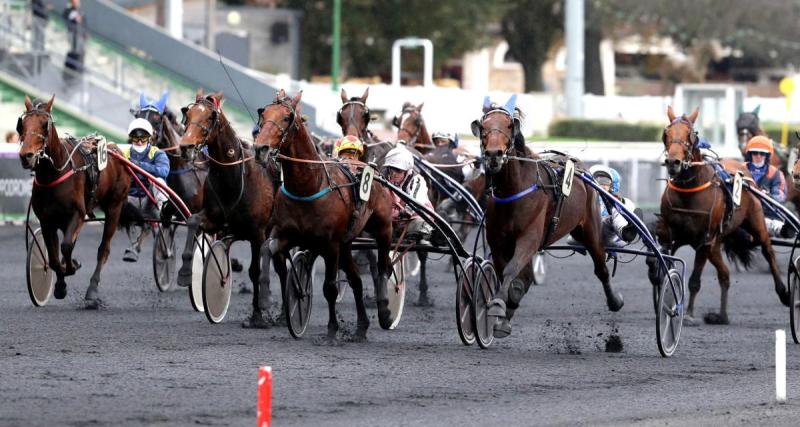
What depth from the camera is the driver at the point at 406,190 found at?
40.1 feet

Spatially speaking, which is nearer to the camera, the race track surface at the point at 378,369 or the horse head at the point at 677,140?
the race track surface at the point at 378,369

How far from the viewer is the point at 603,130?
37125 mm

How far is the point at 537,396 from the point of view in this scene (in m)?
9.20

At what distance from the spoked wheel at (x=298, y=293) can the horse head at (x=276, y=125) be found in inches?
33.7

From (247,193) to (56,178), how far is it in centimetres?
Answer: 163

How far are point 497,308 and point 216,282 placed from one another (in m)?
2.71

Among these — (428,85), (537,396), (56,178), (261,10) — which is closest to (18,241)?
(56,178)

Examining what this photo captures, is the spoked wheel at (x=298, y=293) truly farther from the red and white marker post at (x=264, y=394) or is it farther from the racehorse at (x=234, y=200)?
the red and white marker post at (x=264, y=394)

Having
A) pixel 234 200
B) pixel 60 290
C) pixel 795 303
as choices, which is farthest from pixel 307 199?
pixel 795 303

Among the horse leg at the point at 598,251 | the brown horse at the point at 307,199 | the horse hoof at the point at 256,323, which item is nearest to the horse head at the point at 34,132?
the horse hoof at the point at 256,323

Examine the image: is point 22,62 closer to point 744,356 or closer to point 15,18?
point 15,18

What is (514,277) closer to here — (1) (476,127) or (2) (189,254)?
(1) (476,127)

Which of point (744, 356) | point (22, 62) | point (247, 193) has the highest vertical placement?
point (22, 62)

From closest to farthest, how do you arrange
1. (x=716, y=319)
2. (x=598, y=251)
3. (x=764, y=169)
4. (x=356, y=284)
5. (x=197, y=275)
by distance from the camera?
(x=356, y=284), (x=598, y=251), (x=197, y=275), (x=716, y=319), (x=764, y=169)
